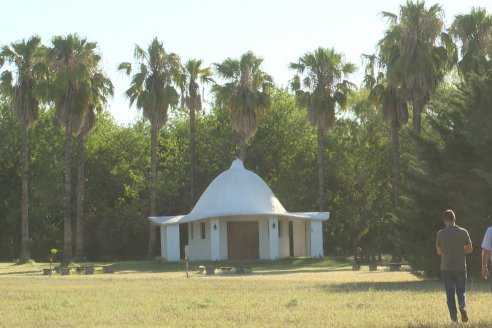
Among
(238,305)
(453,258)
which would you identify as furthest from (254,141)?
(453,258)

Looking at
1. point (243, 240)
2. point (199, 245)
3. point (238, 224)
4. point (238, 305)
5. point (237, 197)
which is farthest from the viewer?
point (199, 245)

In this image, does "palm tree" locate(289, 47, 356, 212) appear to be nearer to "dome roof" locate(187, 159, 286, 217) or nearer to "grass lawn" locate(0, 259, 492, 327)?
"dome roof" locate(187, 159, 286, 217)

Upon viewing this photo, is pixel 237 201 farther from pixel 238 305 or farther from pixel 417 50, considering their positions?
pixel 238 305

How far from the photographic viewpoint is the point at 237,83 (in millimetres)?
54156

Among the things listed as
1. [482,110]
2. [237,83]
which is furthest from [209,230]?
[482,110]

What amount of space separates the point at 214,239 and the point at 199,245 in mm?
2021

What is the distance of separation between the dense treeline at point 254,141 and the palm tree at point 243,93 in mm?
85

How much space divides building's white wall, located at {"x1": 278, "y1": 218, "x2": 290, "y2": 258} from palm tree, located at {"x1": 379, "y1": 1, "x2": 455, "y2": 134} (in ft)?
33.6

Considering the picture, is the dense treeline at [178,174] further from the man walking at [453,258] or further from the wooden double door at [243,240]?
the man walking at [453,258]

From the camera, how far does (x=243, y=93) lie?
5381 cm

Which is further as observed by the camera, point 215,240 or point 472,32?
point 215,240

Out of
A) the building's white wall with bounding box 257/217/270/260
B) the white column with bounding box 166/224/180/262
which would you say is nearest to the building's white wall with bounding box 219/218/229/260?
the building's white wall with bounding box 257/217/270/260

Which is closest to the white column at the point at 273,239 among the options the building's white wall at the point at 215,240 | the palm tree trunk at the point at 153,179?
the building's white wall at the point at 215,240

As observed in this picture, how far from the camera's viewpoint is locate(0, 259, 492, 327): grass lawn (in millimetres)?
15469
